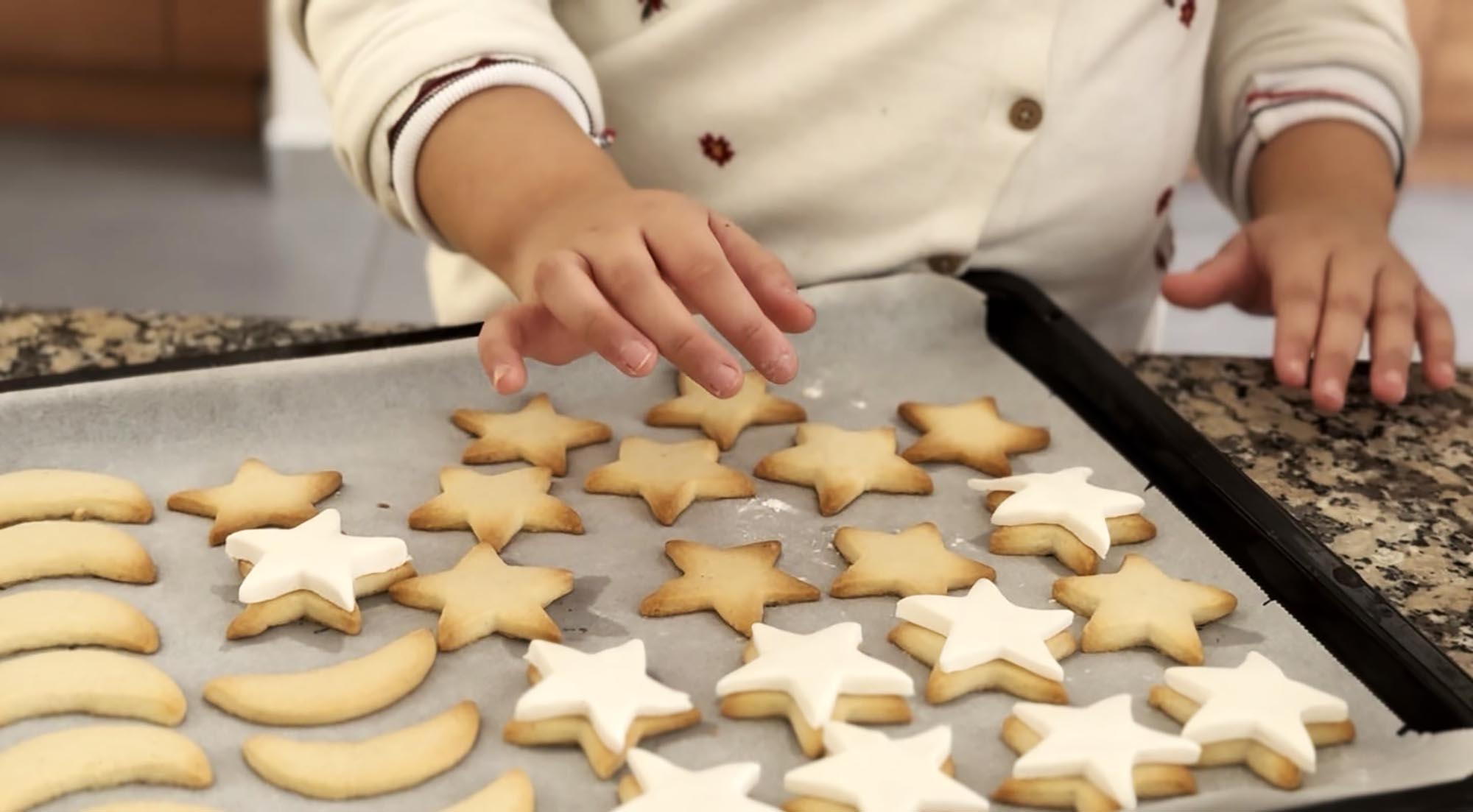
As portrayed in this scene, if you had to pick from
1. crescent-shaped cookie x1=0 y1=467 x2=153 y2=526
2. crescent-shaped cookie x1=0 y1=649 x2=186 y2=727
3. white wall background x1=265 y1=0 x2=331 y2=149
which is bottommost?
crescent-shaped cookie x1=0 y1=649 x2=186 y2=727

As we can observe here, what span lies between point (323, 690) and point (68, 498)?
171 mm

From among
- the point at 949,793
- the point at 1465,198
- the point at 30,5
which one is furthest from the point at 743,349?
the point at 1465,198

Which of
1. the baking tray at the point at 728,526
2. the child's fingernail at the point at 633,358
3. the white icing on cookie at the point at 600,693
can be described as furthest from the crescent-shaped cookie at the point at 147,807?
the child's fingernail at the point at 633,358

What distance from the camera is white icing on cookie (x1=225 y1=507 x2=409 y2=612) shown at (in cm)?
56

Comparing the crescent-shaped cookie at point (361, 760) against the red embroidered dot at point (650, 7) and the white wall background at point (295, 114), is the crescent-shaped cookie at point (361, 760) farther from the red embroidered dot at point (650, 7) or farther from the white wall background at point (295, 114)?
the white wall background at point (295, 114)

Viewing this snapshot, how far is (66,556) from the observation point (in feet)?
1.90

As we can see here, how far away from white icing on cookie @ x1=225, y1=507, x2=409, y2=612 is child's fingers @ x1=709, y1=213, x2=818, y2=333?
185 millimetres

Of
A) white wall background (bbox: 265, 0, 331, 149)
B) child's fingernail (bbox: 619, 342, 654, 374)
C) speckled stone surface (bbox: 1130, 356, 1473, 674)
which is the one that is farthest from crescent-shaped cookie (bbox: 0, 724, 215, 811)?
white wall background (bbox: 265, 0, 331, 149)

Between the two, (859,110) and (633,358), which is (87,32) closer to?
(859,110)

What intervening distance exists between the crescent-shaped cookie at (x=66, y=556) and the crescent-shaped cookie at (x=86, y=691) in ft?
0.20

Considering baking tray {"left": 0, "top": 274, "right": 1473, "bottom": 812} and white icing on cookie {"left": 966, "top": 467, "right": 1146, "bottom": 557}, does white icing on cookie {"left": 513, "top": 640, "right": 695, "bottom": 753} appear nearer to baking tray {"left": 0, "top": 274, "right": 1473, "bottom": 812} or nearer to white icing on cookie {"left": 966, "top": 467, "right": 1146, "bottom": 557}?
baking tray {"left": 0, "top": 274, "right": 1473, "bottom": 812}

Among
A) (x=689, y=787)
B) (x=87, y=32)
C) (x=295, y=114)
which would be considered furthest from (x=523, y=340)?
(x=87, y=32)

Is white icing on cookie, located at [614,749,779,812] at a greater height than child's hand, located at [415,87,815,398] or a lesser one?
lesser

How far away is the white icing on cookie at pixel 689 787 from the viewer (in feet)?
1.54
